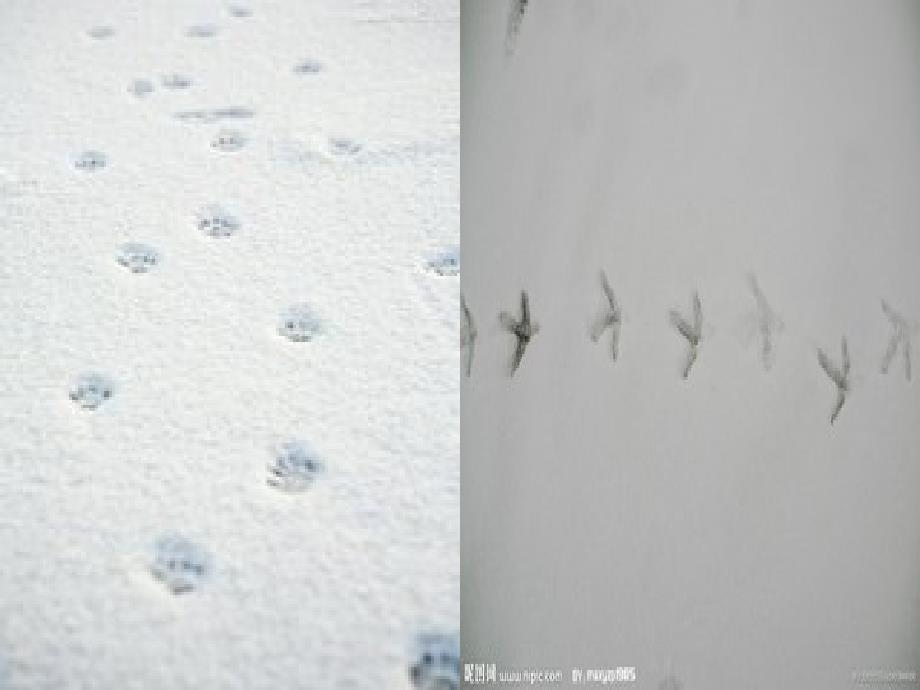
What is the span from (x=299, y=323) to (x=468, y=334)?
23 cm

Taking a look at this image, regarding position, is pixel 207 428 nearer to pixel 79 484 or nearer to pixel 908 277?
pixel 79 484

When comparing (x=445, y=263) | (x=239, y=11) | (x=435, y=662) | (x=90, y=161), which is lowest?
(x=435, y=662)

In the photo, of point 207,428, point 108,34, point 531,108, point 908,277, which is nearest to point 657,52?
point 531,108

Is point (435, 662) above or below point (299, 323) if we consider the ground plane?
below

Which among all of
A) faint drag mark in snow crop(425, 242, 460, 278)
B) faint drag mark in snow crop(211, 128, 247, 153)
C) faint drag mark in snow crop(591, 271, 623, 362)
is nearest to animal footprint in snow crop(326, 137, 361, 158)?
faint drag mark in snow crop(211, 128, 247, 153)

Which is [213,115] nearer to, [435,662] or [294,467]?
[294,467]

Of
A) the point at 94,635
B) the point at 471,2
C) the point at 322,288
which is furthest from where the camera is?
the point at 322,288

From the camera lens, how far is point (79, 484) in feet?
2.27

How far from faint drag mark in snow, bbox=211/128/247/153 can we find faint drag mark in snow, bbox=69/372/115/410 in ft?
1.19

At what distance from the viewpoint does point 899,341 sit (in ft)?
2.07

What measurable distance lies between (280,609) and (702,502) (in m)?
0.33

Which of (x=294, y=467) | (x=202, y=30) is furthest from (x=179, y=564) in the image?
(x=202, y=30)

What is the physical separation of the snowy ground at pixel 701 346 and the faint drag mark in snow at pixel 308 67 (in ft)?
1.52

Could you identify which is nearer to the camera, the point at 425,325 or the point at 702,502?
the point at 702,502
